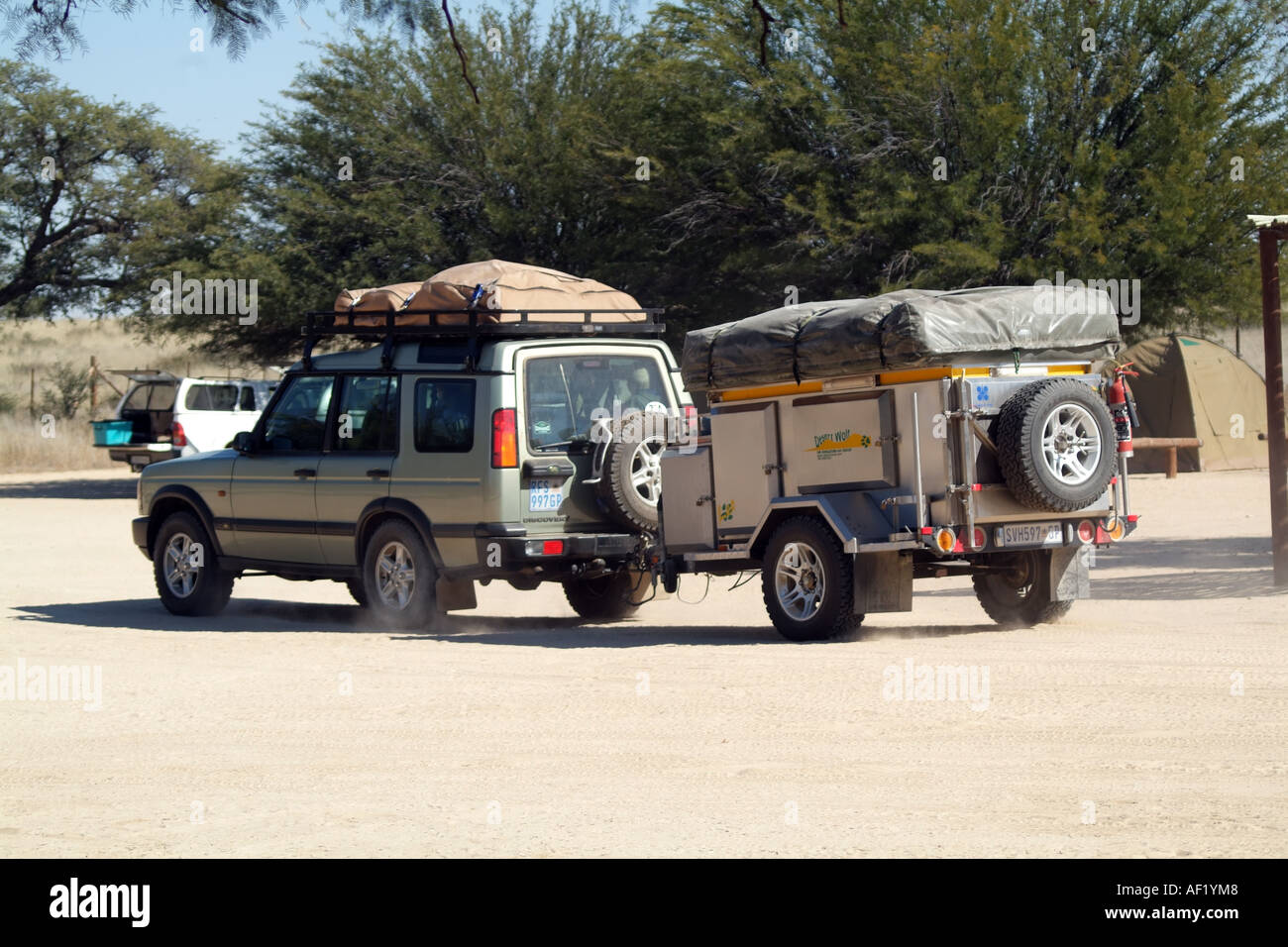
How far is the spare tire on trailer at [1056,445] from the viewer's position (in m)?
10.7

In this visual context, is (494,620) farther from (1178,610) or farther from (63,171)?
(63,171)

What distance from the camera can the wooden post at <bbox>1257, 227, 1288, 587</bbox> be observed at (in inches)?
575

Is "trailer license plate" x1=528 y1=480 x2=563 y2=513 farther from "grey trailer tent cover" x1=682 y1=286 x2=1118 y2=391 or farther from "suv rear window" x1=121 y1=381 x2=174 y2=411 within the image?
"suv rear window" x1=121 y1=381 x2=174 y2=411

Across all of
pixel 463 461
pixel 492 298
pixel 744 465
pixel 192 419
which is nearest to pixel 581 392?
pixel 492 298

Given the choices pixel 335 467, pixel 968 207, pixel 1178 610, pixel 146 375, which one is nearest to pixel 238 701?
pixel 335 467

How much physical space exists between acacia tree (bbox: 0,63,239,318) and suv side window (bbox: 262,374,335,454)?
2552cm

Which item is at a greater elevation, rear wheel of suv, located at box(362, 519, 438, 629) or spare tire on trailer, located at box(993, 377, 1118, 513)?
spare tire on trailer, located at box(993, 377, 1118, 513)

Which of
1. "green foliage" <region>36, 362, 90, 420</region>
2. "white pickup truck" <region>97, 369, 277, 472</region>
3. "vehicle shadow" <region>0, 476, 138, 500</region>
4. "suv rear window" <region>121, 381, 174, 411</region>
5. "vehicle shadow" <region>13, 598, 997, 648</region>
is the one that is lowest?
"vehicle shadow" <region>13, 598, 997, 648</region>

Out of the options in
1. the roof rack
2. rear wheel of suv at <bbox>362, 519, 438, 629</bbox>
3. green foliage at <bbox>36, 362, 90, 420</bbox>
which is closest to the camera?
the roof rack

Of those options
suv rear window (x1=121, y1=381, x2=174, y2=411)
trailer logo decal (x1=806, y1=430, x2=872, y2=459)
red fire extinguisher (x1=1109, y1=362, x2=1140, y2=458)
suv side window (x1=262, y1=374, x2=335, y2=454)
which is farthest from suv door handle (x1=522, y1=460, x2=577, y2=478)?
suv rear window (x1=121, y1=381, x2=174, y2=411)

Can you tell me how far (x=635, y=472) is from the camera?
12.6 meters

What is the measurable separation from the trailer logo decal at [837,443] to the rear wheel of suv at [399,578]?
3.06 metres

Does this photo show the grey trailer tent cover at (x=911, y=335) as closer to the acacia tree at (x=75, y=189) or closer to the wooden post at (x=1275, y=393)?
the wooden post at (x=1275, y=393)

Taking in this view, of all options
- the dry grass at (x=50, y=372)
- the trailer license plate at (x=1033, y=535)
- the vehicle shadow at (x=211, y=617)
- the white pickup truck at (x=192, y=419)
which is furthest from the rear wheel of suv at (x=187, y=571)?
the dry grass at (x=50, y=372)
